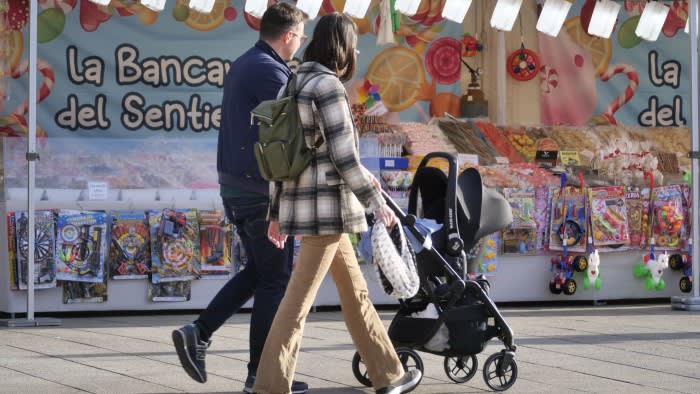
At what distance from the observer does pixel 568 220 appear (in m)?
9.69

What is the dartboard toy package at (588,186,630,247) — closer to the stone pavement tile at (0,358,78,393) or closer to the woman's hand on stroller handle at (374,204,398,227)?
the woman's hand on stroller handle at (374,204,398,227)

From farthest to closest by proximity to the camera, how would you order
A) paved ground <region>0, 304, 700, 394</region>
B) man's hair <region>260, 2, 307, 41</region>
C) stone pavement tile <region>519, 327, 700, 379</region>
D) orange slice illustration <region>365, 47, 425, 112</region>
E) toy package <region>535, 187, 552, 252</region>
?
orange slice illustration <region>365, 47, 425, 112</region> < toy package <region>535, 187, 552, 252</region> < stone pavement tile <region>519, 327, 700, 379</region> < paved ground <region>0, 304, 700, 394</region> < man's hair <region>260, 2, 307, 41</region>

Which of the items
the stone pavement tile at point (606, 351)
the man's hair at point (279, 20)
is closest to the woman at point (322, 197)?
the man's hair at point (279, 20)

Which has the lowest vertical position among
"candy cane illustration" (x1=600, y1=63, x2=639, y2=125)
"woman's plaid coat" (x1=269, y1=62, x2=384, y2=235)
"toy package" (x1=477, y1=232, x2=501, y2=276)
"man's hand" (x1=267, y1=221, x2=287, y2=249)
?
"toy package" (x1=477, y1=232, x2=501, y2=276)

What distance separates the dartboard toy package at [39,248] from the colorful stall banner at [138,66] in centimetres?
109

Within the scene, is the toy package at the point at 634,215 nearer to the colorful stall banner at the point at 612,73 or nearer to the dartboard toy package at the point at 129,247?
the colorful stall banner at the point at 612,73

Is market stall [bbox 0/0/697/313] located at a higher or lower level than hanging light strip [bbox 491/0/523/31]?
lower

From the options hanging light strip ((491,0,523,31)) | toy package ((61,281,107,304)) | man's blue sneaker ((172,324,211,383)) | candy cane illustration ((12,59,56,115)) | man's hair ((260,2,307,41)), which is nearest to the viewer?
man's blue sneaker ((172,324,211,383))

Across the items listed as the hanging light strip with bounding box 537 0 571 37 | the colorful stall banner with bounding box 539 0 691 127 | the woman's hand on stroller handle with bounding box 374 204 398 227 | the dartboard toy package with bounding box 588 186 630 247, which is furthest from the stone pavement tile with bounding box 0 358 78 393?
the colorful stall banner with bounding box 539 0 691 127

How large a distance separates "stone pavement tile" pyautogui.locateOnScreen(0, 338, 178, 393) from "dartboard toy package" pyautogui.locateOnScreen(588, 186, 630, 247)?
459cm

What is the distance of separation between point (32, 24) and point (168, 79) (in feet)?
5.86

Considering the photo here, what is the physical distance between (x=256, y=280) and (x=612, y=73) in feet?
20.2

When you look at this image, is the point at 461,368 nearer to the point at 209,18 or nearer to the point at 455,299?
the point at 455,299

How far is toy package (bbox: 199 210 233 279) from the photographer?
29.6ft
